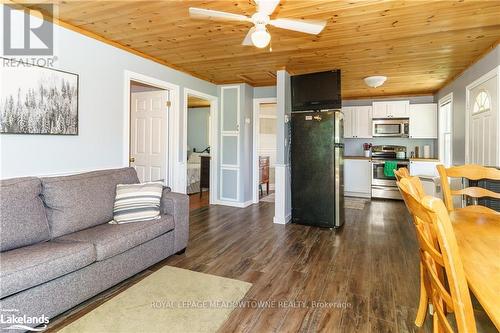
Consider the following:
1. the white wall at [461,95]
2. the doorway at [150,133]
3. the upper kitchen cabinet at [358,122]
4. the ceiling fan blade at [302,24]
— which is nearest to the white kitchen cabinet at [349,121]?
the upper kitchen cabinet at [358,122]

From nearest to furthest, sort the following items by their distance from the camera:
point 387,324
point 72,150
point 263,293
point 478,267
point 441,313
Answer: point 478,267 < point 441,313 < point 387,324 < point 263,293 < point 72,150

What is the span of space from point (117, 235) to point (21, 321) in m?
0.76

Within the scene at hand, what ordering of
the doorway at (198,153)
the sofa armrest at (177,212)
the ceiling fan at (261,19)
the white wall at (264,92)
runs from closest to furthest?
the ceiling fan at (261,19), the sofa armrest at (177,212), the white wall at (264,92), the doorway at (198,153)

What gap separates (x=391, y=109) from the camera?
6305 millimetres

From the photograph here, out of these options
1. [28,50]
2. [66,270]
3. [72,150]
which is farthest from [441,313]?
[28,50]

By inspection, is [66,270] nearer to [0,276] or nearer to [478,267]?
[0,276]

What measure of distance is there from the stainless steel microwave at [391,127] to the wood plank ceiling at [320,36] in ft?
4.98

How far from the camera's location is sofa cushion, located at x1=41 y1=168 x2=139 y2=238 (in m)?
2.29

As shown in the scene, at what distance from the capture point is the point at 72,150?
2.94 meters

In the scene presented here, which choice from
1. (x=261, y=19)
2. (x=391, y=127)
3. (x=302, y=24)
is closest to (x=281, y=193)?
(x=302, y=24)

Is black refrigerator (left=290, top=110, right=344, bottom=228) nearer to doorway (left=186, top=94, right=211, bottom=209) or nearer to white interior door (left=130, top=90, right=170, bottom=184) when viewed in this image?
white interior door (left=130, top=90, right=170, bottom=184)

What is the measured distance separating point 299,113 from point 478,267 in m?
3.39

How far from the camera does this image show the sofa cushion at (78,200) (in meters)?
2.29

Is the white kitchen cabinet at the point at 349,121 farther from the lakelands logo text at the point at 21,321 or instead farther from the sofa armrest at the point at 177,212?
the lakelands logo text at the point at 21,321
